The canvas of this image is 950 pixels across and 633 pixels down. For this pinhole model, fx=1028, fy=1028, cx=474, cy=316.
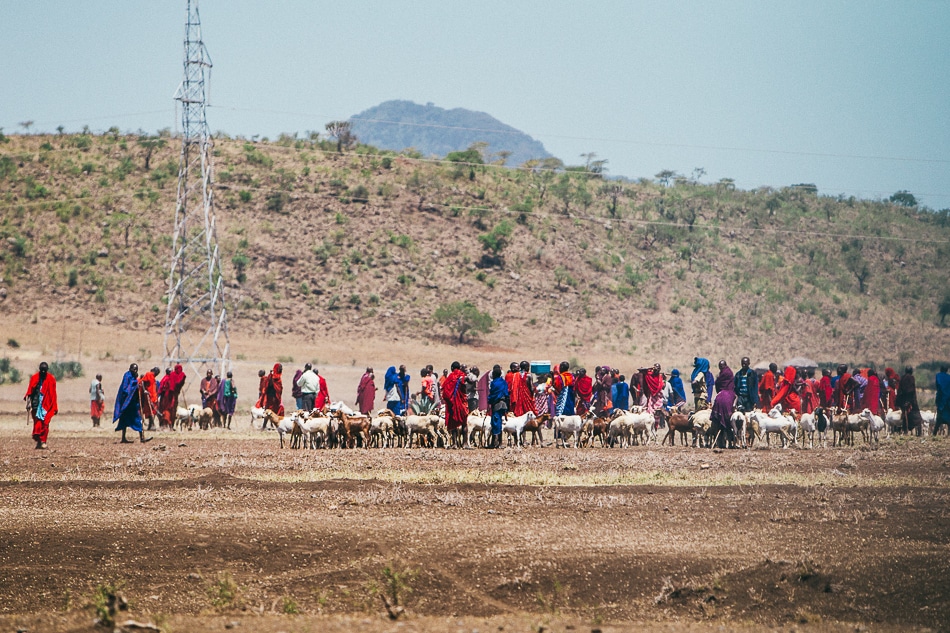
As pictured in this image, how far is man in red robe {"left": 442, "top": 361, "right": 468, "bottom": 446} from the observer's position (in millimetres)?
20266

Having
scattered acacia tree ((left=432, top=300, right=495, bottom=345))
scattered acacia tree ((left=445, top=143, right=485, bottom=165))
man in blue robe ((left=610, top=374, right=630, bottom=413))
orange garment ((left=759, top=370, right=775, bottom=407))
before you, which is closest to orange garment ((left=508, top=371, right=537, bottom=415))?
man in blue robe ((left=610, top=374, right=630, bottom=413))

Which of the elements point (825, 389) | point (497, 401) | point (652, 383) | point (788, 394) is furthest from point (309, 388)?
point (825, 389)

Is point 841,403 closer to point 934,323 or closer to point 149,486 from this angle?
point 149,486

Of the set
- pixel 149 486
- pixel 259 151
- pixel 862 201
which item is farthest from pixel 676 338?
pixel 149 486

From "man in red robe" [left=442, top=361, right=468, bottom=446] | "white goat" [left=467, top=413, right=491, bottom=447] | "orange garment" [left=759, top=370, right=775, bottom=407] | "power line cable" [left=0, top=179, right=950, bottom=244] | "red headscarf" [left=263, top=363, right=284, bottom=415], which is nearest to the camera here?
"man in red robe" [left=442, top=361, right=468, bottom=446]

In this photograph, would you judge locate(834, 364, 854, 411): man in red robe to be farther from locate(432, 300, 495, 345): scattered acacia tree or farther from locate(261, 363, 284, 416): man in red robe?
locate(432, 300, 495, 345): scattered acacia tree

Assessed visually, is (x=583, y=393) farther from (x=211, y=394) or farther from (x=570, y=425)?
(x=211, y=394)

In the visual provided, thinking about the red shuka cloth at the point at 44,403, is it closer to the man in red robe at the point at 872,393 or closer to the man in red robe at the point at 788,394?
the man in red robe at the point at 788,394

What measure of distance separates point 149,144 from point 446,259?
74.9 feet

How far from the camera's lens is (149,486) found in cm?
1531

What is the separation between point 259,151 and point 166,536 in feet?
198

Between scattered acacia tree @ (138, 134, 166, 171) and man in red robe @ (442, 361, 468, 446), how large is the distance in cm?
5123

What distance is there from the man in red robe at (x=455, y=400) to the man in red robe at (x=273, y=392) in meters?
5.38

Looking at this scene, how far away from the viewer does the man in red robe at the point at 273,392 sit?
2429 centimetres
